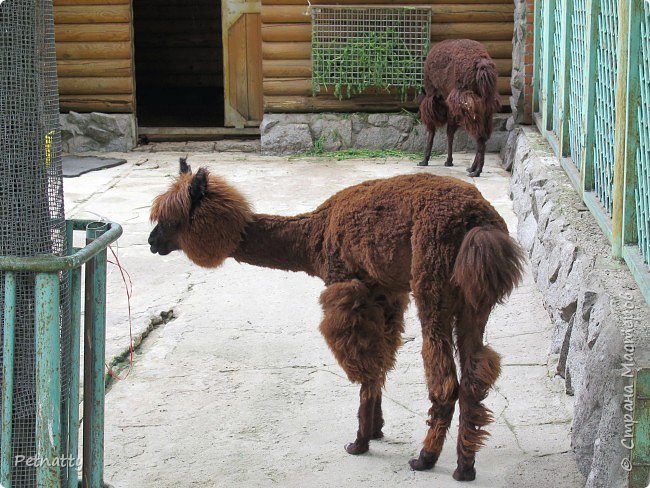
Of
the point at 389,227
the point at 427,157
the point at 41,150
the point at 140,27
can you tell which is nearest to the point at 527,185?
the point at 427,157

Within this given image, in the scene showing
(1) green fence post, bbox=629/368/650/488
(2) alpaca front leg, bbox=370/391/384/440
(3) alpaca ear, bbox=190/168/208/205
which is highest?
(3) alpaca ear, bbox=190/168/208/205

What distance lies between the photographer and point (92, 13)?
494 inches

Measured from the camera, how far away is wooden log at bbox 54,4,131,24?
41.1 ft


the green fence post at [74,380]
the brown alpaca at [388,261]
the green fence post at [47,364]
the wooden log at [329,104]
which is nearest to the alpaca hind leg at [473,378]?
the brown alpaca at [388,261]

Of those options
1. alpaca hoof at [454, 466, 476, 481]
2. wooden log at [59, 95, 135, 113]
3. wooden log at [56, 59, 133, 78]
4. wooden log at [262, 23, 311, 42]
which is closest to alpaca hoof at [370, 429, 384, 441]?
alpaca hoof at [454, 466, 476, 481]

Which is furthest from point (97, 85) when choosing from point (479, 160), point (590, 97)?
point (590, 97)

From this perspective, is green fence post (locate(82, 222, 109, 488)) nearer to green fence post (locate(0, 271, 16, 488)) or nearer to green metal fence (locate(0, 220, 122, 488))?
green metal fence (locate(0, 220, 122, 488))

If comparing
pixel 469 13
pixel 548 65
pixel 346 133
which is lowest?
pixel 346 133

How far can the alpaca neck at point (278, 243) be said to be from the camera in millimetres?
4668

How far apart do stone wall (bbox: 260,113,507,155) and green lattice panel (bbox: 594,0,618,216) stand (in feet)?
20.5

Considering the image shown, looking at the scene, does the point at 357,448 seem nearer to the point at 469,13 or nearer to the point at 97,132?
the point at 469,13

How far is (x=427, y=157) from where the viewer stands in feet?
36.6

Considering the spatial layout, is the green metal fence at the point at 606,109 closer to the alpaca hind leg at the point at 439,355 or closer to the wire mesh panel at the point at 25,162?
the alpaca hind leg at the point at 439,355

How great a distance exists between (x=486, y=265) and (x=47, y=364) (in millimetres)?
1839
